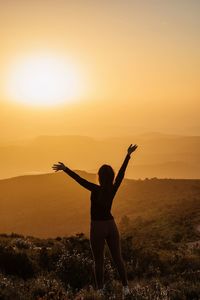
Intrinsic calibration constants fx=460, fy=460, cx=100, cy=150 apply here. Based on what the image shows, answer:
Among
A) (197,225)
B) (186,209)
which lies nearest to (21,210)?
(186,209)

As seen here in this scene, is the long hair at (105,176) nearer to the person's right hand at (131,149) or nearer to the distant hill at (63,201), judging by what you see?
the person's right hand at (131,149)

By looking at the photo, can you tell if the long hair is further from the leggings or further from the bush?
the bush

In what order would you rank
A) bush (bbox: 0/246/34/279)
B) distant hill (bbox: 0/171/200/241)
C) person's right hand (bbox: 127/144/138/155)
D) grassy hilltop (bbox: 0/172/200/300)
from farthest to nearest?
distant hill (bbox: 0/171/200/241)
bush (bbox: 0/246/34/279)
grassy hilltop (bbox: 0/172/200/300)
person's right hand (bbox: 127/144/138/155)

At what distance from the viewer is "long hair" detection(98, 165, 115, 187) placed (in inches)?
290

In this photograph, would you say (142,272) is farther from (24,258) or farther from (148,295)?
(148,295)

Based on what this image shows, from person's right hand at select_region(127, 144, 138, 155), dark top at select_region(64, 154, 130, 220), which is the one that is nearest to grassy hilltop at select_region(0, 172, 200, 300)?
dark top at select_region(64, 154, 130, 220)

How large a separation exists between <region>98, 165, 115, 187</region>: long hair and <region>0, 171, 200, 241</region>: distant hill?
41183mm

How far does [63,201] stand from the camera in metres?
91.1

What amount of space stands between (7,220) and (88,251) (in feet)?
216

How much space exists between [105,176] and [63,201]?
84.6m

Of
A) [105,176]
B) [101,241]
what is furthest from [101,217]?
[105,176]

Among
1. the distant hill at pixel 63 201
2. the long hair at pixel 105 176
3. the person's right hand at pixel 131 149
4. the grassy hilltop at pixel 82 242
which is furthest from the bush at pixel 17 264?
the distant hill at pixel 63 201

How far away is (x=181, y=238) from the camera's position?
2922 centimetres

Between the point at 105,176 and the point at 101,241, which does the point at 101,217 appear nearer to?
the point at 101,241
